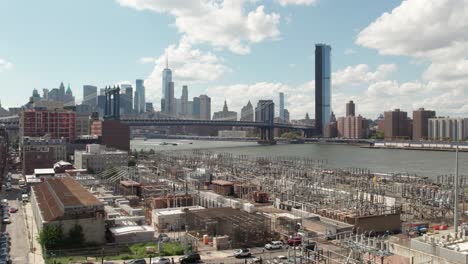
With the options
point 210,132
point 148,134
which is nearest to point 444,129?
point 210,132

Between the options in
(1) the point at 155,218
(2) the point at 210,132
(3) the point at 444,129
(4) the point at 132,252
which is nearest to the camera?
(4) the point at 132,252

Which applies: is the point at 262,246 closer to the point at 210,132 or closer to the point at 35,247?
the point at 35,247

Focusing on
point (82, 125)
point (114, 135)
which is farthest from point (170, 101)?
point (114, 135)

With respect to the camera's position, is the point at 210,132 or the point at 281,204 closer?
the point at 281,204

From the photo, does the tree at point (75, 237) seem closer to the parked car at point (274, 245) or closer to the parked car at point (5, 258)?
the parked car at point (5, 258)

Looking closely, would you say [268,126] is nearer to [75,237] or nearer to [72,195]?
[72,195]

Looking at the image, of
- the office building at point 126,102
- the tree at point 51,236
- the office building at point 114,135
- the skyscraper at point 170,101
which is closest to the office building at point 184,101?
the skyscraper at point 170,101

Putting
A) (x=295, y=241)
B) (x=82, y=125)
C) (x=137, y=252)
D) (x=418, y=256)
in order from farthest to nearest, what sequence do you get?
(x=82, y=125), (x=295, y=241), (x=137, y=252), (x=418, y=256)
